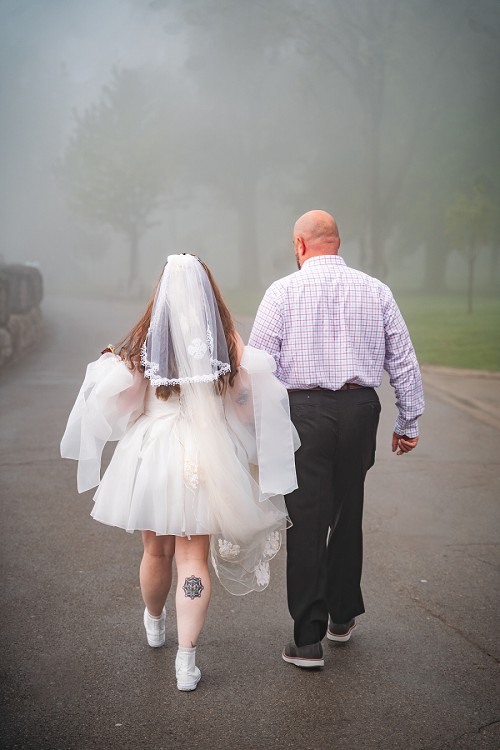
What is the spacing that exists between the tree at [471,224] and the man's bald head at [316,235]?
11547 millimetres

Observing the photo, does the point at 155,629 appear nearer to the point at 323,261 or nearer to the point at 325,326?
the point at 325,326

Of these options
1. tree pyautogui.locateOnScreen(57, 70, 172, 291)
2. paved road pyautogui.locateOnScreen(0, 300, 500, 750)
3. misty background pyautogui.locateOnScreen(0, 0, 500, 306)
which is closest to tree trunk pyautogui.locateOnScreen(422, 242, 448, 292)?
misty background pyautogui.locateOnScreen(0, 0, 500, 306)

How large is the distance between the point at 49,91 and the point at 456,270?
289 inches

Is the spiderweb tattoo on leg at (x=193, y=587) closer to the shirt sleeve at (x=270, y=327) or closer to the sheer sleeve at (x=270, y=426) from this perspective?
the sheer sleeve at (x=270, y=426)

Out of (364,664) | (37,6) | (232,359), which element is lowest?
(364,664)

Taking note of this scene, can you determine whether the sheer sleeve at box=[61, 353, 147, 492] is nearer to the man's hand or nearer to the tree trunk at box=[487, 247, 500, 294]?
the man's hand

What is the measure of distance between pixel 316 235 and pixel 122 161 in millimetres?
9508

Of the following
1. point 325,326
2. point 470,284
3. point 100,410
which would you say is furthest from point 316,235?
point 470,284

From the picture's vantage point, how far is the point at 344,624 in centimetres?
402

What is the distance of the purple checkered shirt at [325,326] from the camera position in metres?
3.74

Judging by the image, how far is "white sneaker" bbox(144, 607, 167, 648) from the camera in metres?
3.85

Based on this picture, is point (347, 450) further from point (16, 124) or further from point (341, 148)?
point (341, 148)

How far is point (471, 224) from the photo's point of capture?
1499 cm

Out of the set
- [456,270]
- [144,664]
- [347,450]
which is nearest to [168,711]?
[144,664]
